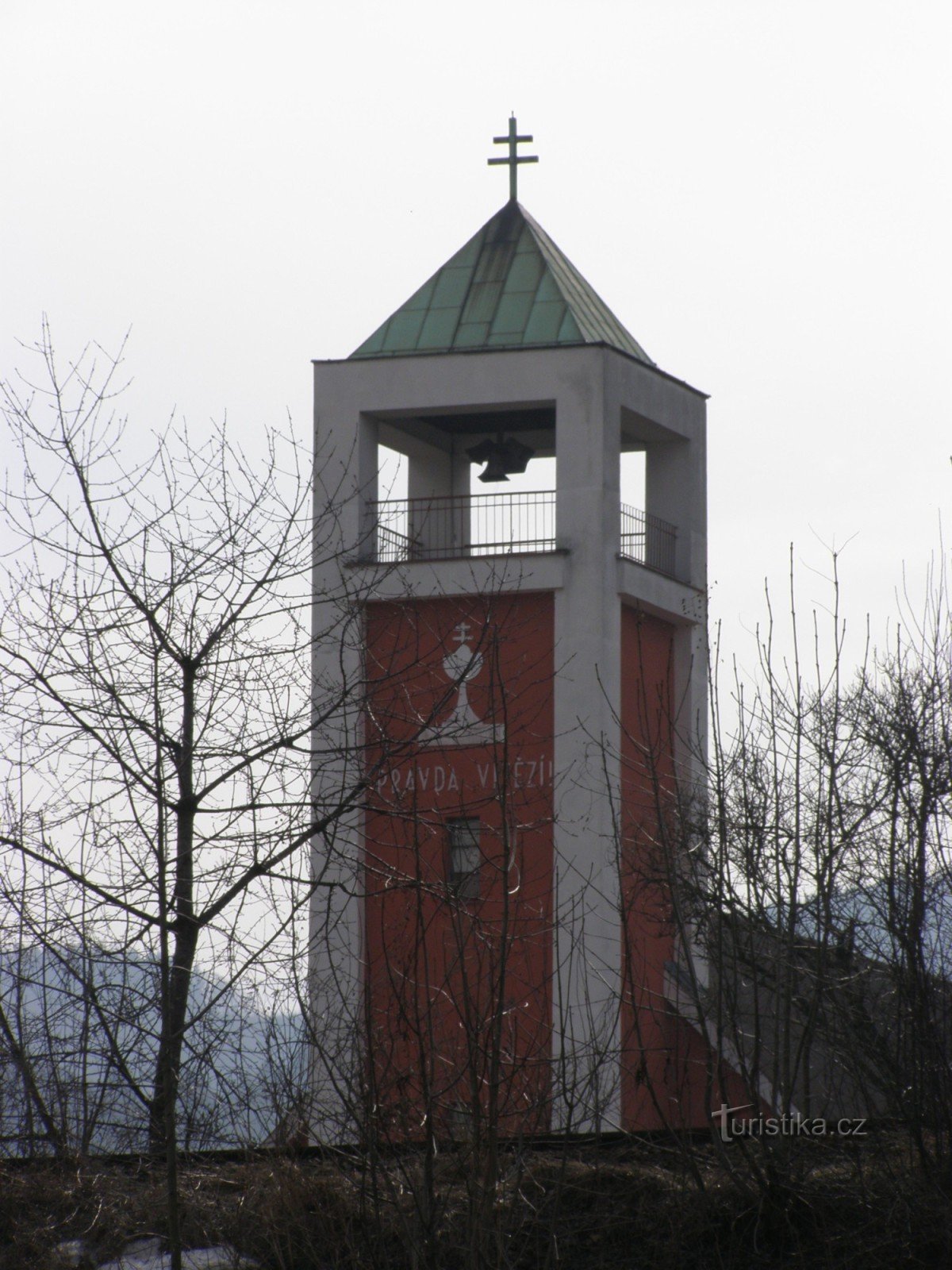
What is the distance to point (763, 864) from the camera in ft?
40.9

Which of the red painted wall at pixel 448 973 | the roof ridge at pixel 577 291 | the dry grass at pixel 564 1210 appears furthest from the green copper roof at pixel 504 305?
the dry grass at pixel 564 1210

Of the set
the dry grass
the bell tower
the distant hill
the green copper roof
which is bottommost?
the dry grass

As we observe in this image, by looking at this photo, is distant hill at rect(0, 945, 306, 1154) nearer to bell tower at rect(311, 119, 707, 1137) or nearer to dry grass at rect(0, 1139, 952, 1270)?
dry grass at rect(0, 1139, 952, 1270)

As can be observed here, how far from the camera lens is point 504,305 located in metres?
32.0

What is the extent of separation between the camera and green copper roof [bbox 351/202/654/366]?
31.2 m

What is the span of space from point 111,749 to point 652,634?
786 inches

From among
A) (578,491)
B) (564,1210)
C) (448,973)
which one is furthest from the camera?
(578,491)

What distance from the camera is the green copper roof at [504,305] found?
1227 inches

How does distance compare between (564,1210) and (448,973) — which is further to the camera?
(564,1210)

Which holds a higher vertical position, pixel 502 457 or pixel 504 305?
pixel 504 305

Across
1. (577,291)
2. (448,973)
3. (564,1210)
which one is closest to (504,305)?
(577,291)

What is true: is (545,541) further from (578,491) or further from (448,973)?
(448,973)

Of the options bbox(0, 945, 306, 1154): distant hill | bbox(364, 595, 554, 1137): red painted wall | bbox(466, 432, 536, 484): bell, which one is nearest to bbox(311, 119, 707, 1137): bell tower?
bbox(466, 432, 536, 484): bell

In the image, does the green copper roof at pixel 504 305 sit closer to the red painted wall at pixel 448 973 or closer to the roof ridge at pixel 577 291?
the roof ridge at pixel 577 291
